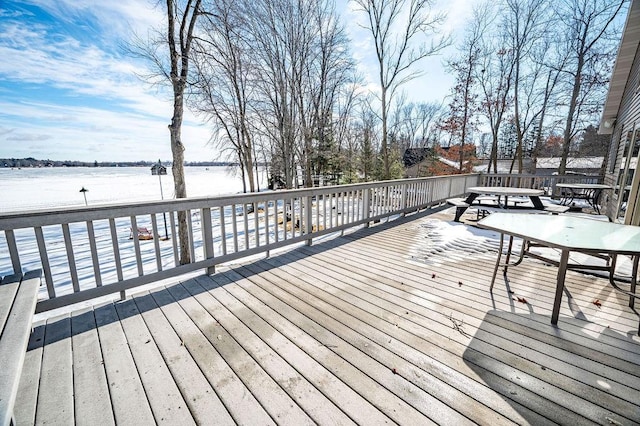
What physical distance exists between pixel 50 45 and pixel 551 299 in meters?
9.97

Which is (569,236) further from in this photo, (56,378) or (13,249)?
(13,249)

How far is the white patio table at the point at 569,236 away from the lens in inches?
73.8

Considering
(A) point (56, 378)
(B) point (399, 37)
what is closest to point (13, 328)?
(A) point (56, 378)

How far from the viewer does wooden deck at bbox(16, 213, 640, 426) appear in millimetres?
1370

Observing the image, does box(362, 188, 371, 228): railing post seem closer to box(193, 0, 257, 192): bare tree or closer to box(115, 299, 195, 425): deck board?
box(115, 299, 195, 425): deck board

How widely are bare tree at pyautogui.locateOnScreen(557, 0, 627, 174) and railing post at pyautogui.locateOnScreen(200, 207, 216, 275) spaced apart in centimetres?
1591

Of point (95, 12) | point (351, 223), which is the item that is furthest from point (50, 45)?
point (351, 223)

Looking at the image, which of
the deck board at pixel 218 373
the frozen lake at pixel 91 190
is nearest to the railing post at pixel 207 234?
the deck board at pixel 218 373

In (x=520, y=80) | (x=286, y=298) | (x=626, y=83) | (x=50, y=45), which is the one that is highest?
(x=520, y=80)

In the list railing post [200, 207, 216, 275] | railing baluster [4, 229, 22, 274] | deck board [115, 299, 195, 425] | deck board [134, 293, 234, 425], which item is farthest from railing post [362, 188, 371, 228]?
railing baluster [4, 229, 22, 274]

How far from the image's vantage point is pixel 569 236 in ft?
7.10

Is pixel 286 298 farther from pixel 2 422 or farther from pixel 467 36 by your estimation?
pixel 467 36

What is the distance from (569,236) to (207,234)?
3.49 metres

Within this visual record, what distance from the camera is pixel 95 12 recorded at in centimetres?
552
